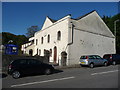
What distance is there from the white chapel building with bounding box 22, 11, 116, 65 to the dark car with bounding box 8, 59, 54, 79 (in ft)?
24.8

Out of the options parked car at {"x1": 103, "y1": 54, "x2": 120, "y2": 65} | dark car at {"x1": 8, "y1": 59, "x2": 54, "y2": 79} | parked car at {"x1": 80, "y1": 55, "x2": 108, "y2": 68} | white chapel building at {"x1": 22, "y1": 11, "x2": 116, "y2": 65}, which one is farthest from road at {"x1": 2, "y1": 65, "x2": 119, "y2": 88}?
parked car at {"x1": 103, "y1": 54, "x2": 120, "y2": 65}

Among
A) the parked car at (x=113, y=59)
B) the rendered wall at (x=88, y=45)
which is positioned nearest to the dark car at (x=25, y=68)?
the rendered wall at (x=88, y=45)

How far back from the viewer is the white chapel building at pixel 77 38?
62.3ft

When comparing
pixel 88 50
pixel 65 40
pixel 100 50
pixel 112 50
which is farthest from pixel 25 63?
pixel 112 50

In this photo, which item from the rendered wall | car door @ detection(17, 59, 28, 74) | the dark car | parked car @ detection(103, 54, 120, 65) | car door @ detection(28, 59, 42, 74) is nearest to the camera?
the dark car

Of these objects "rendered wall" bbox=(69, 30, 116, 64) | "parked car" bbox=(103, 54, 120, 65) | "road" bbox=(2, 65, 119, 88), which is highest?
"rendered wall" bbox=(69, 30, 116, 64)

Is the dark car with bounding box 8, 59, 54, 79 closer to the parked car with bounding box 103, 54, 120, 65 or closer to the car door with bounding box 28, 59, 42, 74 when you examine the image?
the car door with bounding box 28, 59, 42, 74

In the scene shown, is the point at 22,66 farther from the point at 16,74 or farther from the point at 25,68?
the point at 16,74

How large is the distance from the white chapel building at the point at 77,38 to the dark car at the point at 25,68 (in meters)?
7.55

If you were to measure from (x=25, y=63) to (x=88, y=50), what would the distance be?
42.8ft

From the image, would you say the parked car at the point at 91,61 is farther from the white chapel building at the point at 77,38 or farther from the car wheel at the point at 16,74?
the car wheel at the point at 16,74

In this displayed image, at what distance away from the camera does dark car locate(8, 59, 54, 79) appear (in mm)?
10044

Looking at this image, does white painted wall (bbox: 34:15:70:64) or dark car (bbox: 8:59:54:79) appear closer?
dark car (bbox: 8:59:54:79)

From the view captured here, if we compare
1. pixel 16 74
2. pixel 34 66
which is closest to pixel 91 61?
pixel 34 66
